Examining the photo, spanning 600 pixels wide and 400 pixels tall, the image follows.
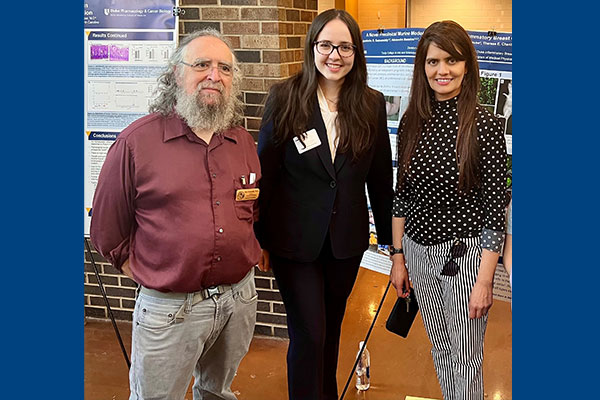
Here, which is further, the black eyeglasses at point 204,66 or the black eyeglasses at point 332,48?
the black eyeglasses at point 332,48

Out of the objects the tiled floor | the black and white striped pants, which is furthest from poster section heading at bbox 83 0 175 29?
the tiled floor

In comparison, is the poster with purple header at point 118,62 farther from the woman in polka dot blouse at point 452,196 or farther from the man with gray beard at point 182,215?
the woman in polka dot blouse at point 452,196

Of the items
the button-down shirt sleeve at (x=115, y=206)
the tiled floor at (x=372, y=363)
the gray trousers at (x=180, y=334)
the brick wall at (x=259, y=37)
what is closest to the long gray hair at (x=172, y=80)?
the button-down shirt sleeve at (x=115, y=206)

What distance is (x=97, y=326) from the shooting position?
13.6ft

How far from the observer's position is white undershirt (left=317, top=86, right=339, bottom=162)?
8.42 feet

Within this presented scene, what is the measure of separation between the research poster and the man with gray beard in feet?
3.39

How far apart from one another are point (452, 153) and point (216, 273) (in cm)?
90

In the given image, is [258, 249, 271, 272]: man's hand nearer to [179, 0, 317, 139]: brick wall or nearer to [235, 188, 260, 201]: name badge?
[235, 188, 260, 201]: name badge

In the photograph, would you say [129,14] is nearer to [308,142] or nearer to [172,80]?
[172,80]

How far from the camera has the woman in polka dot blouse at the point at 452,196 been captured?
7.70 feet

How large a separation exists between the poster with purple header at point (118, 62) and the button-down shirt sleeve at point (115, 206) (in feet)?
4.11

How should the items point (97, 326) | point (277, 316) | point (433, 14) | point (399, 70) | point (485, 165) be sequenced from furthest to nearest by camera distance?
1. point (433, 14)
2. point (97, 326)
3. point (277, 316)
4. point (399, 70)
5. point (485, 165)

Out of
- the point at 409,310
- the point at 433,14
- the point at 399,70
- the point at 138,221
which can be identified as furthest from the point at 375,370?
the point at 433,14

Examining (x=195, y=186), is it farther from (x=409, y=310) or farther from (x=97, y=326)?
(x=97, y=326)
